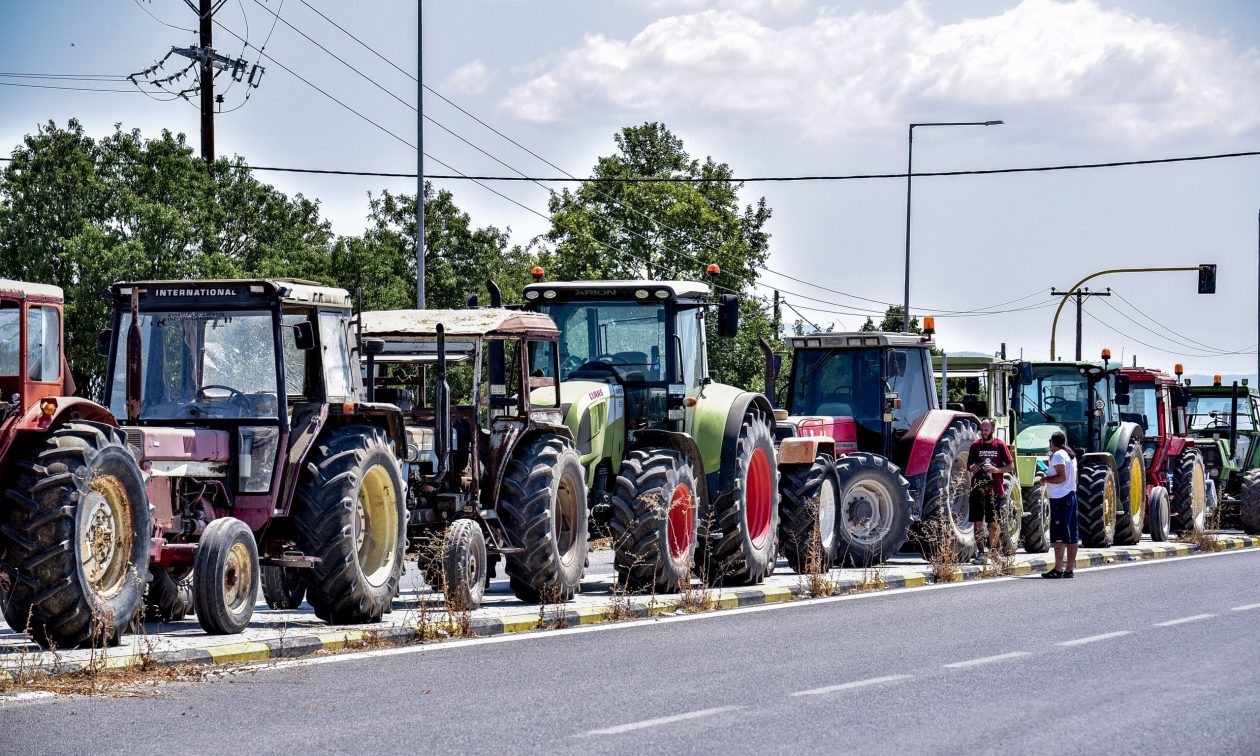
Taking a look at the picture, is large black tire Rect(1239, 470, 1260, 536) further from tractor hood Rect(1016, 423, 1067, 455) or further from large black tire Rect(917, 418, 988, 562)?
large black tire Rect(917, 418, 988, 562)

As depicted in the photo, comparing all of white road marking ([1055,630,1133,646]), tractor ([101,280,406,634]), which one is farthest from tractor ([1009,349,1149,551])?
tractor ([101,280,406,634])

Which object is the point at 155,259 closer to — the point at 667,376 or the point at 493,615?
the point at 667,376

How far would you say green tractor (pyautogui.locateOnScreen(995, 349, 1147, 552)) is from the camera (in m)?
27.6

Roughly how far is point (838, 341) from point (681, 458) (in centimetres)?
617

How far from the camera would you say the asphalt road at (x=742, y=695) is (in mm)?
9211

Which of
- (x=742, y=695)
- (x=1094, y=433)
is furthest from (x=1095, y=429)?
(x=742, y=695)

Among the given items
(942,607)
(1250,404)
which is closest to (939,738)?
(942,607)

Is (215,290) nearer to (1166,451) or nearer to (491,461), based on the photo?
(491,461)

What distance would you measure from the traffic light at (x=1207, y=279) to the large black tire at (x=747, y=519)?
32.3m

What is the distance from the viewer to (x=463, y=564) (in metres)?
15.3

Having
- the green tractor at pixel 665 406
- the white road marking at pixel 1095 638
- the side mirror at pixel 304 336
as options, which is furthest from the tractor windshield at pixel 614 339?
the white road marking at pixel 1095 638

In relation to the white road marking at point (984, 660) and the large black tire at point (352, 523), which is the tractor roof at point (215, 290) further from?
the white road marking at point (984, 660)

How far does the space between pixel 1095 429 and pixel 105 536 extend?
19.4 m

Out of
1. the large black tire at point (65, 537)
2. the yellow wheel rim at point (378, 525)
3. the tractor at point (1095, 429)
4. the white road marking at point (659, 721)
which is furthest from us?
the tractor at point (1095, 429)
